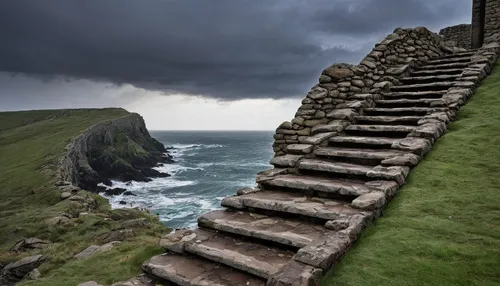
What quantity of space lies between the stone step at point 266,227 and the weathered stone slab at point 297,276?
2.72 feet

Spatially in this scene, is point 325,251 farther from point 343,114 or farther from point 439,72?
point 439,72

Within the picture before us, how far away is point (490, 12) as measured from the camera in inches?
639

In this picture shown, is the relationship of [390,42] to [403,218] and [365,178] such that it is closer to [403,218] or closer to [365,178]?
[365,178]

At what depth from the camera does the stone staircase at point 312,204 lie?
14.5 ft

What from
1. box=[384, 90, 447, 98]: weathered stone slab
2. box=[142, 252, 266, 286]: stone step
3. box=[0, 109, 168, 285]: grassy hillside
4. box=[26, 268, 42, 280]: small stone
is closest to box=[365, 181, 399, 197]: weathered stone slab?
box=[142, 252, 266, 286]: stone step

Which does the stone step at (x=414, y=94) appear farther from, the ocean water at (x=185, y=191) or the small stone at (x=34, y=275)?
the ocean water at (x=185, y=191)

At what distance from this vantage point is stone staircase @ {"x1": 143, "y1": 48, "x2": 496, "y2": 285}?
4.42 meters

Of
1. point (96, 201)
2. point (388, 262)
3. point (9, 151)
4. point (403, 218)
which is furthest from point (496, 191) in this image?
point (9, 151)

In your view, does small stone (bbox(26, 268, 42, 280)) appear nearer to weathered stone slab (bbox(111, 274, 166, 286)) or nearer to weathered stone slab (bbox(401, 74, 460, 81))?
weathered stone slab (bbox(111, 274, 166, 286))

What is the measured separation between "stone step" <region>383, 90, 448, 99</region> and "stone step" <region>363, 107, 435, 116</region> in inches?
32.3

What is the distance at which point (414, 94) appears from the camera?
31.8 ft

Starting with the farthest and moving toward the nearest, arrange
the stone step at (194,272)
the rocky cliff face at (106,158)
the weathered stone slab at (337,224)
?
the rocky cliff face at (106,158)
the weathered stone slab at (337,224)
the stone step at (194,272)

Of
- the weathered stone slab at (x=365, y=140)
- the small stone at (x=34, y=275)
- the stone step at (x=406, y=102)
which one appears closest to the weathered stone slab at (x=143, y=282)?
the small stone at (x=34, y=275)

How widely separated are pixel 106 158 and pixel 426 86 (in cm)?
5815
